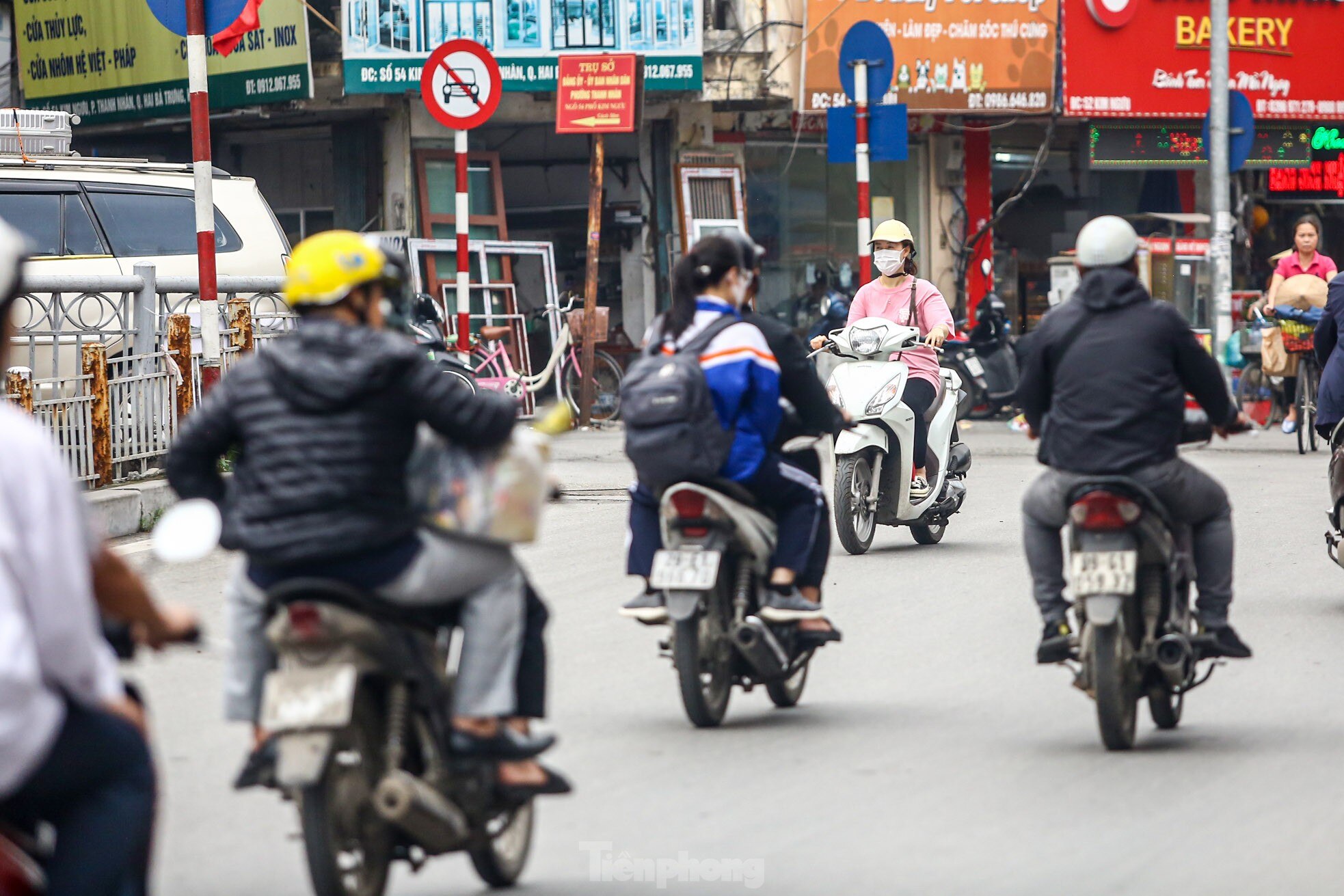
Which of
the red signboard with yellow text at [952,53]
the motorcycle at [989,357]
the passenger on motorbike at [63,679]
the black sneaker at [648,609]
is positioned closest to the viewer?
the passenger on motorbike at [63,679]

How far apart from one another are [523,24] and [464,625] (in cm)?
1625

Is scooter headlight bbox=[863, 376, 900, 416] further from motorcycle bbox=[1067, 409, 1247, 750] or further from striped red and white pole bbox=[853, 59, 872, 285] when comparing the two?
striped red and white pole bbox=[853, 59, 872, 285]

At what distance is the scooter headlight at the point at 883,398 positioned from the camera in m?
10.4

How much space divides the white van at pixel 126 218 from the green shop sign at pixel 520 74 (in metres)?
4.94

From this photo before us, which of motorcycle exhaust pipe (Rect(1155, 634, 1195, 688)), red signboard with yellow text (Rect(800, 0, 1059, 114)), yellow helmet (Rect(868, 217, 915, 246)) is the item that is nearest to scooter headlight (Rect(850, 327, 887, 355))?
yellow helmet (Rect(868, 217, 915, 246))

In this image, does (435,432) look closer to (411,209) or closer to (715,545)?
(715,545)

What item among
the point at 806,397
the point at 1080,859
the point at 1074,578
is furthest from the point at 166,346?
the point at 1080,859

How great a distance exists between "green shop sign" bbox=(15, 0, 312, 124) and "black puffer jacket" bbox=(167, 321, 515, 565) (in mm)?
15852

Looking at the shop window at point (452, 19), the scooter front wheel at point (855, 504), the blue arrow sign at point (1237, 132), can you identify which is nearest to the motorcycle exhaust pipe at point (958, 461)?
the scooter front wheel at point (855, 504)

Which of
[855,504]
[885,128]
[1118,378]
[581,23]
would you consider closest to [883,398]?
[855,504]

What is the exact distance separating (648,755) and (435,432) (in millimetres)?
2112

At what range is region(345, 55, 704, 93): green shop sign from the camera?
763 inches

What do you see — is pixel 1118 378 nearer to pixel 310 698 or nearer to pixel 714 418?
pixel 714 418

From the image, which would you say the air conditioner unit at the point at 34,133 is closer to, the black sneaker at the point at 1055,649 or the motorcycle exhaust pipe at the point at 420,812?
the black sneaker at the point at 1055,649
